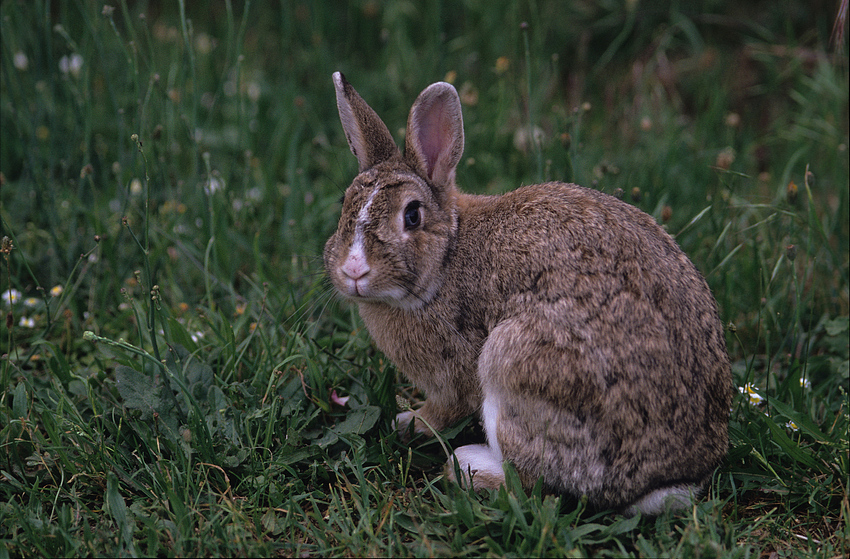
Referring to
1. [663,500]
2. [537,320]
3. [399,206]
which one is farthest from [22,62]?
[663,500]

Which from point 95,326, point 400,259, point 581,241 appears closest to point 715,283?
point 581,241

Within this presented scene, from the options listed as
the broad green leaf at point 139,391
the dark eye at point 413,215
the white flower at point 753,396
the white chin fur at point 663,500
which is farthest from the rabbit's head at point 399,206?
the white flower at point 753,396

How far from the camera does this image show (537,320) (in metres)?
3.27

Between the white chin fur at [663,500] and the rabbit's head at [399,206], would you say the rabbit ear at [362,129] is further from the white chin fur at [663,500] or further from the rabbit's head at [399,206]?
the white chin fur at [663,500]

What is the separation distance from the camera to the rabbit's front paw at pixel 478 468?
341cm

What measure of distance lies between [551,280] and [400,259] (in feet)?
2.19

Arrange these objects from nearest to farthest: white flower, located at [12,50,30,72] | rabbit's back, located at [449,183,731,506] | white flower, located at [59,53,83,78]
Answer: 1. rabbit's back, located at [449,183,731,506]
2. white flower, located at [59,53,83,78]
3. white flower, located at [12,50,30,72]

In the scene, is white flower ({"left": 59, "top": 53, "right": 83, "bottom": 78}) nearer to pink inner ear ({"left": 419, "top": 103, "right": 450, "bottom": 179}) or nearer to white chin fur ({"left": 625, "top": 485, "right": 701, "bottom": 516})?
pink inner ear ({"left": 419, "top": 103, "right": 450, "bottom": 179})

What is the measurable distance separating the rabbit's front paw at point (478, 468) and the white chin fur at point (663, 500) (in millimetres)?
568

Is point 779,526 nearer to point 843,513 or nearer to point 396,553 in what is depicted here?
point 843,513

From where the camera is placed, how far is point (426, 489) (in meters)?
3.31

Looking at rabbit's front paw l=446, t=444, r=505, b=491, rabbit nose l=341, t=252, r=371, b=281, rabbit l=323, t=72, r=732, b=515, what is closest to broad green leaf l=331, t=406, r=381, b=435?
rabbit l=323, t=72, r=732, b=515

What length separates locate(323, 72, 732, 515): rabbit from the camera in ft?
10.4

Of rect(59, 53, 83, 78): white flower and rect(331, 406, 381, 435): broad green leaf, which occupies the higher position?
rect(59, 53, 83, 78): white flower
